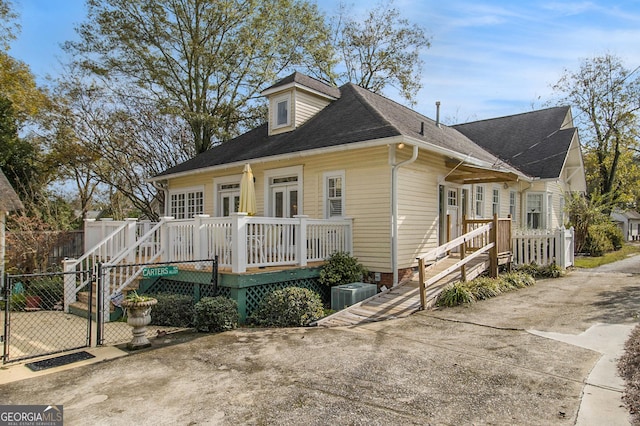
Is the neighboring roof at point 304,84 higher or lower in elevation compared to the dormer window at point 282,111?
higher

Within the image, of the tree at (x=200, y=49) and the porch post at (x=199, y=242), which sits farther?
the tree at (x=200, y=49)

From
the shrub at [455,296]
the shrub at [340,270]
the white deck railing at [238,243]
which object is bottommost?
the shrub at [455,296]

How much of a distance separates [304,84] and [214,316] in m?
8.63

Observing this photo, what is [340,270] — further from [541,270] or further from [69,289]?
[69,289]

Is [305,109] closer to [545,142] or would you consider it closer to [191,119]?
[191,119]

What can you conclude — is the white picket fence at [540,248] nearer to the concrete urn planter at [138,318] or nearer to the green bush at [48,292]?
the concrete urn planter at [138,318]

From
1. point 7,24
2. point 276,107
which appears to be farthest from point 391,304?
point 7,24

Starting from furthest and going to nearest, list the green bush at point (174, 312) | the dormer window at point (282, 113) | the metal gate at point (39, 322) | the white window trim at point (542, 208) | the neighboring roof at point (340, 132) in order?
1. the white window trim at point (542, 208)
2. the dormer window at point (282, 113)
3. the neighboring roof at point (340, 132)
4. the green bush at point (174, 312)
5. the metal gate at point (39, 322)

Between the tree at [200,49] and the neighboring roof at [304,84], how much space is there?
714 cm

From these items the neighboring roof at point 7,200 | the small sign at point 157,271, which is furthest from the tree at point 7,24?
the small sign at point 157,271

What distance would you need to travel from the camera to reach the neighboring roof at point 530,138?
17109mm

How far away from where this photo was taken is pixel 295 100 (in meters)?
13.2

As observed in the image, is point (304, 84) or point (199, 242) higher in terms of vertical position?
point (304, 84)

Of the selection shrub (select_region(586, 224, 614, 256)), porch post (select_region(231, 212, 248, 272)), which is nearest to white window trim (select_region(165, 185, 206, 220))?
porch post (select_region(231, 212, 248, 272))
